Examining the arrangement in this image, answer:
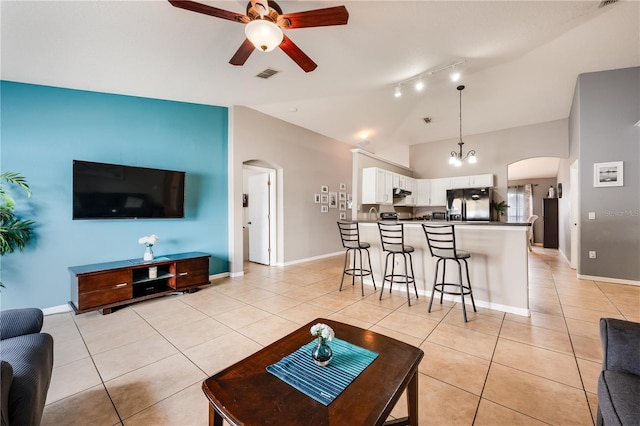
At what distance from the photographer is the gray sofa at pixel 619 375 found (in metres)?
0.96

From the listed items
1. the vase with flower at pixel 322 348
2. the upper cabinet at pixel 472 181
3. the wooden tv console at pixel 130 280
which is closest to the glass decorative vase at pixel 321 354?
the vase with flower at pixel 322 348

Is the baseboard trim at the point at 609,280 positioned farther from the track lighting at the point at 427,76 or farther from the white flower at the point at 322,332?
the white flower at the point at 322,332

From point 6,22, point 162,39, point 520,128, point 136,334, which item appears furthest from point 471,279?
point 6,22

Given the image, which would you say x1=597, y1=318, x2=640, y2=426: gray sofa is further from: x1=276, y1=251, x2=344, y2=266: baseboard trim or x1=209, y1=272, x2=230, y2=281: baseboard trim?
x1=276, y1=251, x2=344, y2=266: baseboard trim

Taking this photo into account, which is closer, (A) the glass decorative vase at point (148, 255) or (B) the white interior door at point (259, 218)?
(A) the glass decorative vase at point (148, 255)

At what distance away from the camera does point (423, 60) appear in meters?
3.49

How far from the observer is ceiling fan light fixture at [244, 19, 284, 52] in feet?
6.38

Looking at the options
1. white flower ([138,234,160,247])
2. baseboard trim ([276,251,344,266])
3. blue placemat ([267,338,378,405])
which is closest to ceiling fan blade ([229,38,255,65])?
blue placemat ([267,338,378,405])

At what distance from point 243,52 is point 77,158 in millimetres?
2648

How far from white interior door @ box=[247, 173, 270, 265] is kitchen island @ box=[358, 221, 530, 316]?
10.3ft

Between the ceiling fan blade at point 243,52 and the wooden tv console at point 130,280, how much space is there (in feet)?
8.98

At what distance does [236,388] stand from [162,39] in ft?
10.4

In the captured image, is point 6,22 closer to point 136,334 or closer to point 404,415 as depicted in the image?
point 136,334

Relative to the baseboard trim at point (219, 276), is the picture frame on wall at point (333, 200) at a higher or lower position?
higher
